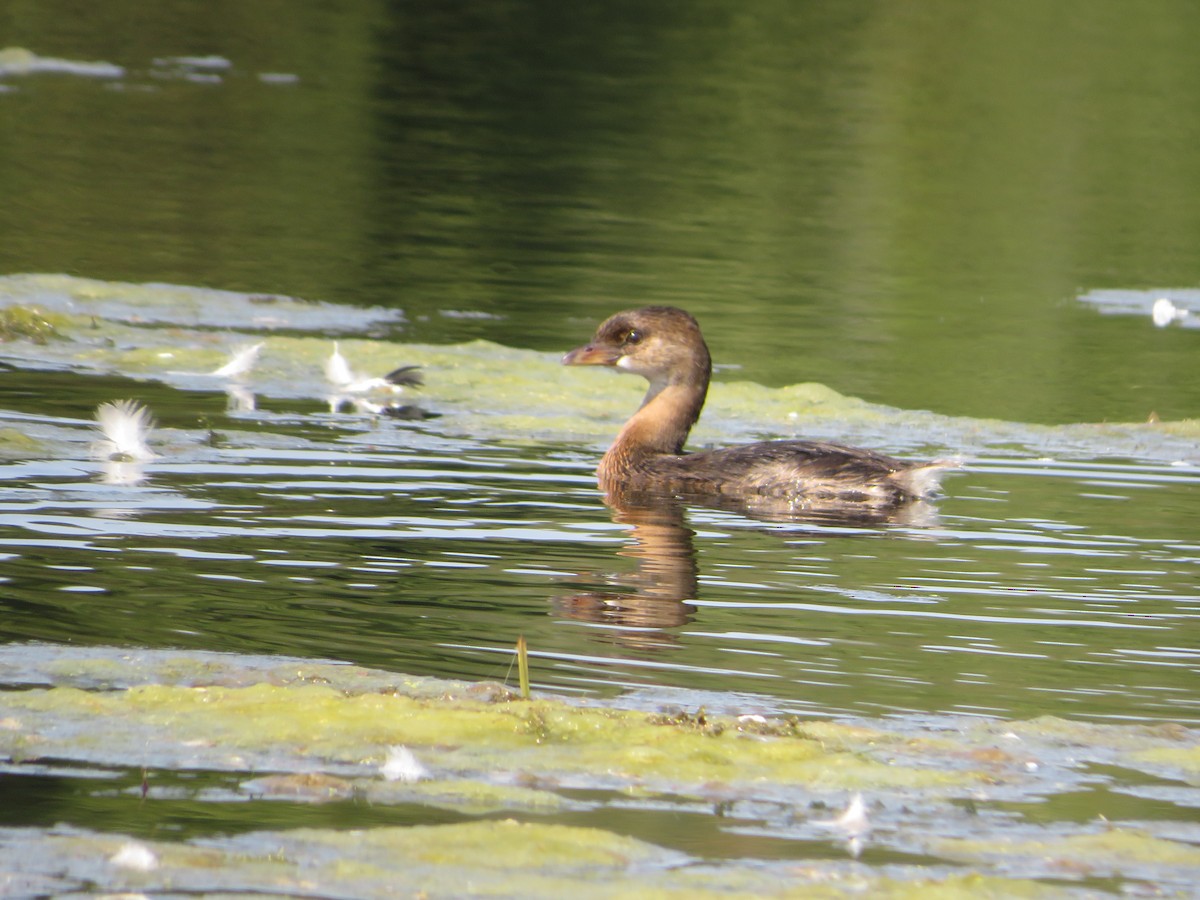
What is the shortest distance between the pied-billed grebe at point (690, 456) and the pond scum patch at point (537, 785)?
465cm

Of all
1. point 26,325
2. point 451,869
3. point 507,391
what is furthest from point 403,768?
point 26,325

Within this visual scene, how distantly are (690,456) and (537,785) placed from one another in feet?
20.5

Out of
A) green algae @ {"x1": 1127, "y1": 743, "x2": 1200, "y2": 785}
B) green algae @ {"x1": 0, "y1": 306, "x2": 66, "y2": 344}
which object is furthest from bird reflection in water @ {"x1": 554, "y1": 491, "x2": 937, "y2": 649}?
green algae @ {"x1": 0, "y1": 306, "x2": 66, "y2": 344}

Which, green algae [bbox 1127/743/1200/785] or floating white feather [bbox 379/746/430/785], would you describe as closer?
floating white feather [bbox 379/746/430/785]

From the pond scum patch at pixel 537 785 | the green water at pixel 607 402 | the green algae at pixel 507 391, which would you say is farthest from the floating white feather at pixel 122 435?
the pond scum patch at pixel 537 785

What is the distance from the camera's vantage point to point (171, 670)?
6.55m

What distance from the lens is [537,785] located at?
5.61 metres

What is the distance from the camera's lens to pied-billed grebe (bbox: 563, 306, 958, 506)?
1105cm

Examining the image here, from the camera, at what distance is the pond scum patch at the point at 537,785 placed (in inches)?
193

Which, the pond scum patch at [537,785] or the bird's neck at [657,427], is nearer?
the pond scum patch at [537,785]

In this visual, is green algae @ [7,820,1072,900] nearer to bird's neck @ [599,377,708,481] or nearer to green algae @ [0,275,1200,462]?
bird's neck @ [599,377,708,481]

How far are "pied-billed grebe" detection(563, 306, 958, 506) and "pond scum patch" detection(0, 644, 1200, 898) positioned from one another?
183 inches

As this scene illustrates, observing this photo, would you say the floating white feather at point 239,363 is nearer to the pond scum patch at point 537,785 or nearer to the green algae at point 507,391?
the green algae at point 507,391

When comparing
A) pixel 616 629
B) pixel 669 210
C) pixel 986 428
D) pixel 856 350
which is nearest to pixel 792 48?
pixel 669 210
